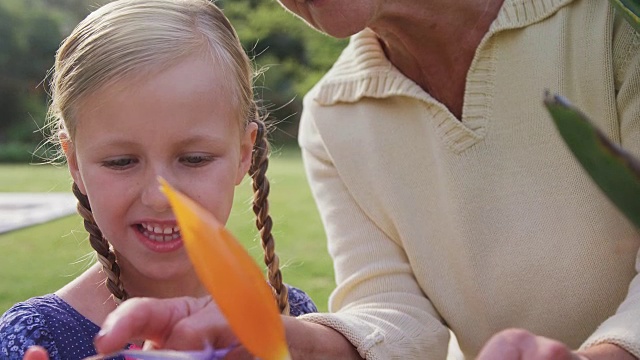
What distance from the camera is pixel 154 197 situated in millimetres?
1273

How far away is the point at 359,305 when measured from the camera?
64.4 inches

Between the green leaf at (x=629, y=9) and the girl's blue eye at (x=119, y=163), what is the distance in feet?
2.65

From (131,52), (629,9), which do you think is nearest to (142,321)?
(629,9)

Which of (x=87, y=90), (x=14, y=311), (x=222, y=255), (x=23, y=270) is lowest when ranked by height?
(x=23, y=270)

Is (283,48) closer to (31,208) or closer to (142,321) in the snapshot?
(31,208)

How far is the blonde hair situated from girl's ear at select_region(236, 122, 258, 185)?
2 cm

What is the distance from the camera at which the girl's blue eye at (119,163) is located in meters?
1.32

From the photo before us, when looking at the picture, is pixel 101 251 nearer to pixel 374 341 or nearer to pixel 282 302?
pixel 282 302

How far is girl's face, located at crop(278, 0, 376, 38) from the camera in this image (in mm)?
1493

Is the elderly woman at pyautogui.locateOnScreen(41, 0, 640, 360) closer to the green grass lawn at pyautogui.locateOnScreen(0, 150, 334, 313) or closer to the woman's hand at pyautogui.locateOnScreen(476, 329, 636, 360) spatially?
the woman's hand at pyautogui.locateOnScreen(476, 329, 636, 360)

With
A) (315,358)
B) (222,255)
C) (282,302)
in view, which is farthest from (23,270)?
(222,255)

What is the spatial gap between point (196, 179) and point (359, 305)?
1.49 ft

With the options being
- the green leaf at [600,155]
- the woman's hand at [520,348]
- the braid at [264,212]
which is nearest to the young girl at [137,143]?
the braid at [264,212]

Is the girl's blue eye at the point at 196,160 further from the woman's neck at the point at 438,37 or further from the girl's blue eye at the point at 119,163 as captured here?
the woman's neck at the point at 438,37
